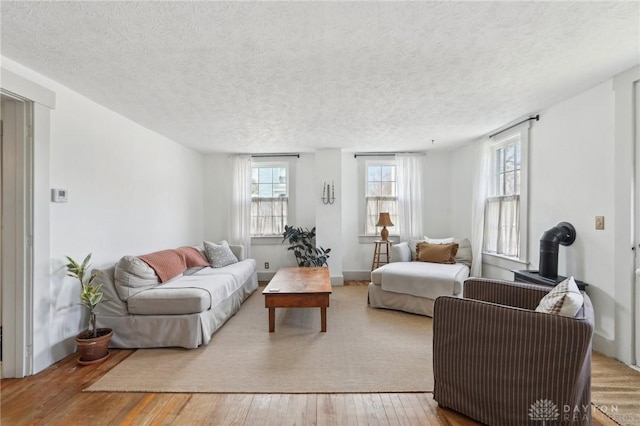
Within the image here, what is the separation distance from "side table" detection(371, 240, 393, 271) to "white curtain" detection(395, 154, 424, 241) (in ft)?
1.15

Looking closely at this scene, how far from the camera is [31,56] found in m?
2.11

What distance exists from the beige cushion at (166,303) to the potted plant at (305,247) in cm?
247

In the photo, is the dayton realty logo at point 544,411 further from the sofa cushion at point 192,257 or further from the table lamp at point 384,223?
the sofa cushion at point 192,257

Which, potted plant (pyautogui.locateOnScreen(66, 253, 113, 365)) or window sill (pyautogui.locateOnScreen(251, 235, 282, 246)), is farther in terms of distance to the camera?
window sill (pyautogui.locateOnScreen(251, 235, 282, 246))

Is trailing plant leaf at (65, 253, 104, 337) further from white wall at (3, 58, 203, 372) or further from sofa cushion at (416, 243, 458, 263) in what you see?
sofa cushion at (416, 243, 458, 263)

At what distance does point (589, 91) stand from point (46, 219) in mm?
4934

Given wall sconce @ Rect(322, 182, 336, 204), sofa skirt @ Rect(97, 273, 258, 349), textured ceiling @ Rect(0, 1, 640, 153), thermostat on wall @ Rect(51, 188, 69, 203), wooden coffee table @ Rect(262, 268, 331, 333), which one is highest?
textured ceiling @ Rect(0, 1, 640, 153)

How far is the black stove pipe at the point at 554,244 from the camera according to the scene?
9.45ft

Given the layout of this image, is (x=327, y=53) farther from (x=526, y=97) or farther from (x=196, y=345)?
(x=196, y=345)

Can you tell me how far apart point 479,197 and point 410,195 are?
126 cm

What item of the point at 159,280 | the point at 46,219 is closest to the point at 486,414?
the point at 159,280

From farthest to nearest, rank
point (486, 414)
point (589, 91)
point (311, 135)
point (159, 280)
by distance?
point (311, 135) → point (159, 280) → point (589, 91) → point (486, 414)

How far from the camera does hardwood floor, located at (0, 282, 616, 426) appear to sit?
182cm

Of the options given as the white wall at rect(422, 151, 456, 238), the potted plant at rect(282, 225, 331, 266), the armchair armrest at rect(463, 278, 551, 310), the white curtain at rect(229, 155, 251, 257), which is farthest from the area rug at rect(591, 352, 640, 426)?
the white curtain at rect(229, 155, 251, 257)
